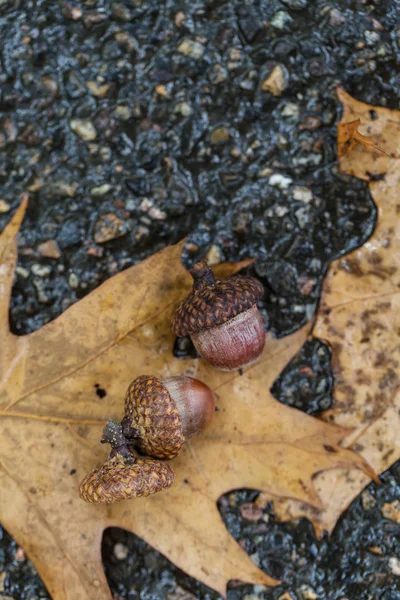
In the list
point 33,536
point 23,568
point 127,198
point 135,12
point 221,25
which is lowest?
point 23,568

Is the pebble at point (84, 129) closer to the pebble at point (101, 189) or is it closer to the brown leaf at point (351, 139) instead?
the pebble at point (101, 189)

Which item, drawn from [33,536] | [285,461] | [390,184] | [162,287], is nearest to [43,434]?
[33,536]

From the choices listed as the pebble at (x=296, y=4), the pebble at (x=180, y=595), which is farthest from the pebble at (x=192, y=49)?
the pebble at (x=180, y=595)

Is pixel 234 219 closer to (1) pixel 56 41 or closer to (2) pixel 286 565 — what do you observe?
(1) pixel 56 41

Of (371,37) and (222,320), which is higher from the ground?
(371,37)

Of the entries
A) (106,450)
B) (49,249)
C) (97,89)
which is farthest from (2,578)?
(97,89)

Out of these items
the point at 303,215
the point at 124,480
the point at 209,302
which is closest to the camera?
the point at 124,480

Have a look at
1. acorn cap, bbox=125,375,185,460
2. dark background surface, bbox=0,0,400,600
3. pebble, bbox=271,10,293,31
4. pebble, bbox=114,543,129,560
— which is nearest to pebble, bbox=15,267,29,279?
dark background surface, bbox=0,0,400,600

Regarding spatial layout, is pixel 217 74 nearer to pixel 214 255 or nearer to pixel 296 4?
pixel 296 4
